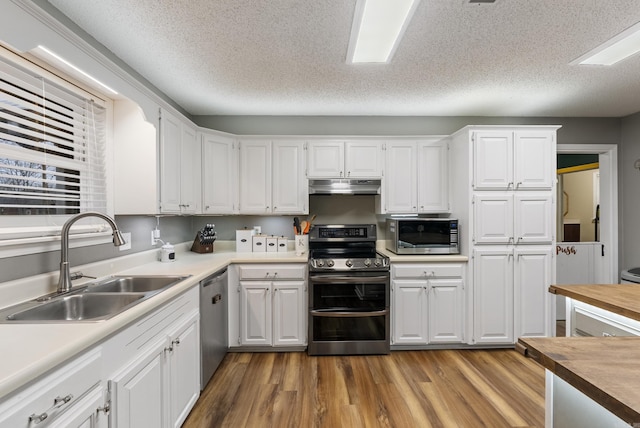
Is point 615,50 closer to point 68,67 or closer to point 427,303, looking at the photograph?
point 427,303

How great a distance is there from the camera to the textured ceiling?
5.65ft

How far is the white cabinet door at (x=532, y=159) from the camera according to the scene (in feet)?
9.64

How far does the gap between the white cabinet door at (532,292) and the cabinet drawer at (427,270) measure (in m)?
0.57

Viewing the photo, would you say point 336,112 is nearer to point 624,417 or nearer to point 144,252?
point 144,252

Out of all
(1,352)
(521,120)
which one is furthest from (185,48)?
(521,120)

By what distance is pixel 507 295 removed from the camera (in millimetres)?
2969

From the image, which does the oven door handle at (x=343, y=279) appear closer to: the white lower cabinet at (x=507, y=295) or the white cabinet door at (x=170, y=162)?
the white lower cabinet at (x=507, y=295)

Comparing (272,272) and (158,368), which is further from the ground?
(272,272)

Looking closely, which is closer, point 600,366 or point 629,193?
point 600,366

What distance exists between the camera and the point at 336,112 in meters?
3.43

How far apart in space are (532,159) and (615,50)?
1.00m

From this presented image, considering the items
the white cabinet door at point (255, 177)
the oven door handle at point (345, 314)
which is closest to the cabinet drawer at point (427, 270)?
the oven door handle at point (345, 314)

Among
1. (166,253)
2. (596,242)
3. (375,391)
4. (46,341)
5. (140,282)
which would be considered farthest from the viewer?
(596,242)

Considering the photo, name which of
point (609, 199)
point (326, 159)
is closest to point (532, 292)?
point (609, 199)
